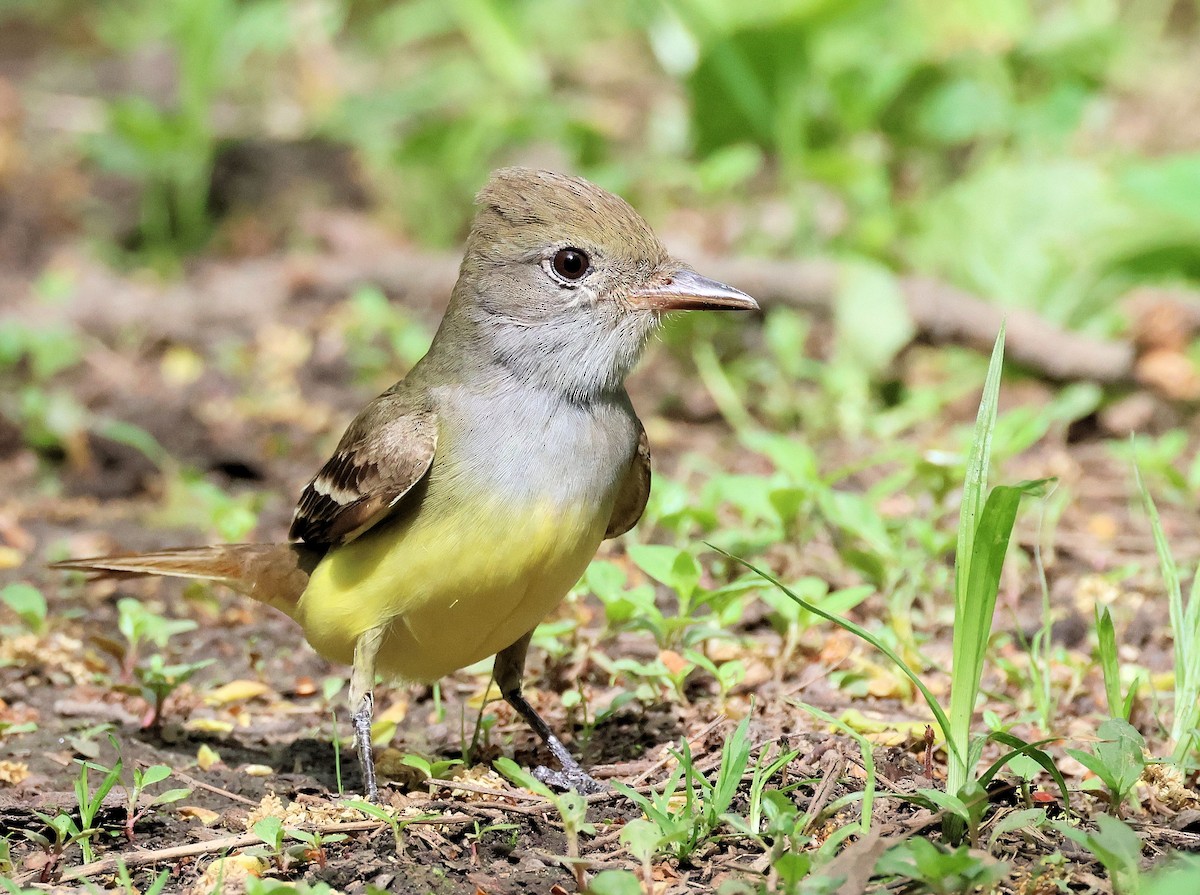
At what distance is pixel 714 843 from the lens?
3477 millimetres

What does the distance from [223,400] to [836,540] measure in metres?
3.78

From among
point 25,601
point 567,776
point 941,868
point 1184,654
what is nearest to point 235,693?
point 25,601

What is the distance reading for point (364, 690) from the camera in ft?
14.0

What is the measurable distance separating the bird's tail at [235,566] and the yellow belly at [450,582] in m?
0.43

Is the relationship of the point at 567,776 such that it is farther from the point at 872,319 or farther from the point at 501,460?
the point at 872,319

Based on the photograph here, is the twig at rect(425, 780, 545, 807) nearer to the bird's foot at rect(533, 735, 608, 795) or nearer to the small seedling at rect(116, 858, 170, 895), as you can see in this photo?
the bird's foot at rect(533, 735, 608, 795)

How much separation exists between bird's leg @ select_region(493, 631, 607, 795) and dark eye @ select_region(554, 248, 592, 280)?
3.63ft

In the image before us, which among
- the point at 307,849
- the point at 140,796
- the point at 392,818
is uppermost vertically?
the point at 392,818

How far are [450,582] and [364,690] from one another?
1.76 feet

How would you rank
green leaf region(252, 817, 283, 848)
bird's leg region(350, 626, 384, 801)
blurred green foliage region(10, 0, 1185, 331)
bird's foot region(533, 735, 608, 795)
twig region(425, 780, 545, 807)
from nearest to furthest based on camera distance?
green leaf region(252, 817, 283, 848) → twig region(425, 780, 545, 807) → bird's foot region(533, 735, 608, 795) → bird's leg region(350, 626, 384, 801) → blurred green foliage region(10, 0, 1185, 331)

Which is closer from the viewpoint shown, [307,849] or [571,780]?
[307,849]

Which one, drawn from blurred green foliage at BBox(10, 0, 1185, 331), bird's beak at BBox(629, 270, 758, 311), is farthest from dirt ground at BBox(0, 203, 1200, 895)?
bird's beak at BBox(629, 270, 758, 311)

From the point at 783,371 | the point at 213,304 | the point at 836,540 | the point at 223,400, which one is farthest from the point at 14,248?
the point at 836,540

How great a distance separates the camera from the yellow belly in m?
3.93
